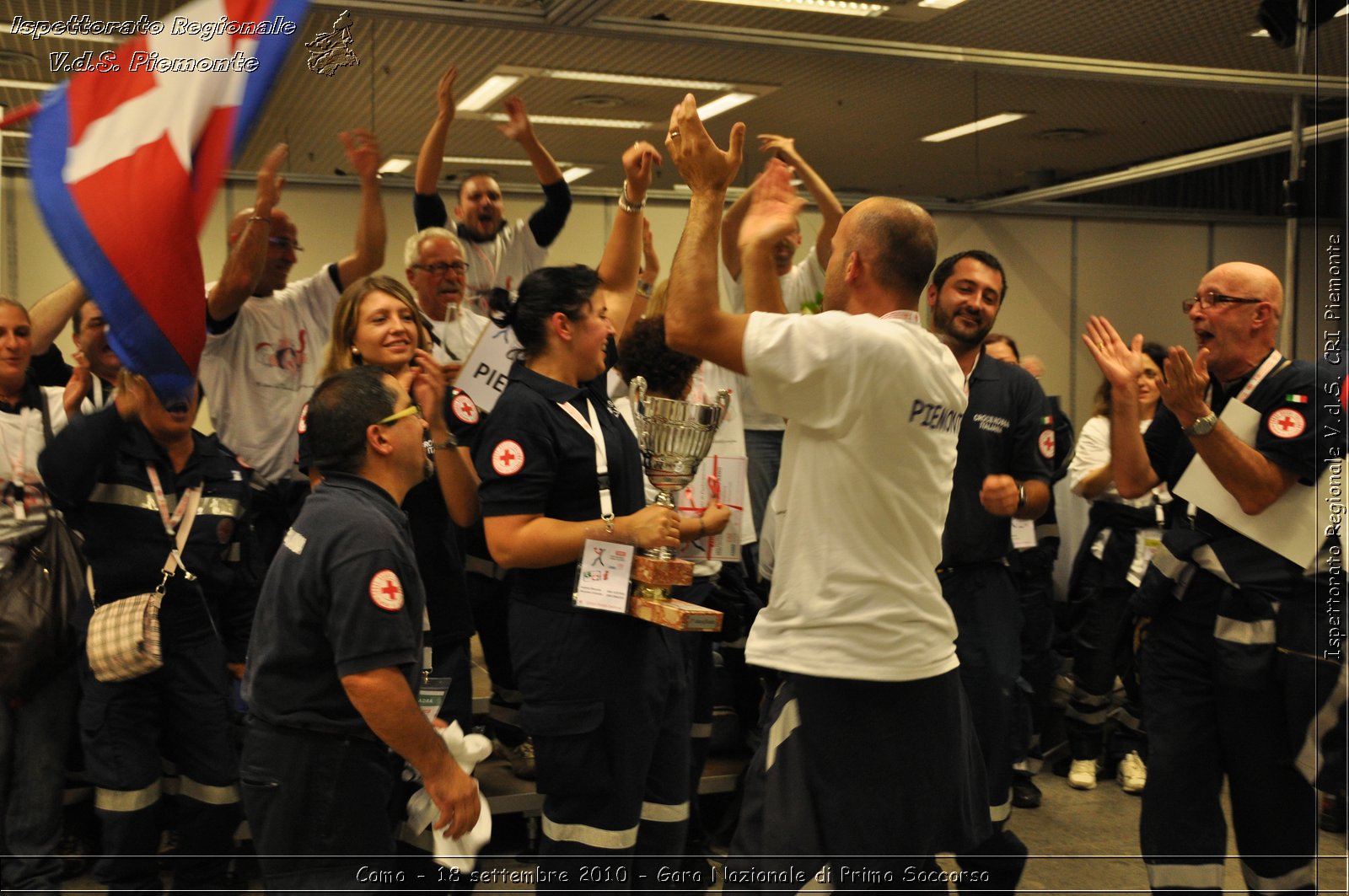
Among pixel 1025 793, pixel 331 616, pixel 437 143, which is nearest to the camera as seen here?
pixel 331 616

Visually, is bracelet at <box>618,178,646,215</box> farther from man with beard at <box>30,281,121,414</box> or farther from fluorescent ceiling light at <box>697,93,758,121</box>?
fluorescent ceiling light at <box>697,93,758,121</box>

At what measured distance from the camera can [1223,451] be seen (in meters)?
2.98

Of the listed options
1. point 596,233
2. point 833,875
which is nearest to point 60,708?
point 833,875

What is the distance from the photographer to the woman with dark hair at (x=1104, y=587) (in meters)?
5.05

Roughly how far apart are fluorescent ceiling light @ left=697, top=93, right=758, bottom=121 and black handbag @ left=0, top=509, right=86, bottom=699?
449 centimetres

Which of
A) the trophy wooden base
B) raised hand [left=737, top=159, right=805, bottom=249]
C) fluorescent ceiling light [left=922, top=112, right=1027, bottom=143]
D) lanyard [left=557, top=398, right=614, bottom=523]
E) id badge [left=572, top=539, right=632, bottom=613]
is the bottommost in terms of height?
the trophy wooden base

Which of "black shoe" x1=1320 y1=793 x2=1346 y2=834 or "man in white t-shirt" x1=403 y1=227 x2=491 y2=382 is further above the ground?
"man in white t-shirt" x1=403 y1=227 x2=491 y2=382

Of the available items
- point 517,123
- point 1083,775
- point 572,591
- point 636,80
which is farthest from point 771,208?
point 636,80

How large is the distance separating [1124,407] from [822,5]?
9.06 feet

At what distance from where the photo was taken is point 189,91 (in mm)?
2582

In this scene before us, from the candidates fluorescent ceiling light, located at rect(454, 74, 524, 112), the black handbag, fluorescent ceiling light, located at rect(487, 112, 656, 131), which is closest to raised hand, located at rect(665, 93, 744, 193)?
the black handbag

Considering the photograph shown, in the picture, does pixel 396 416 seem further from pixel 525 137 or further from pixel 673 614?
pixel 525 137

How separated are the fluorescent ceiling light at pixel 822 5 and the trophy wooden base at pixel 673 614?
3341 millimetres

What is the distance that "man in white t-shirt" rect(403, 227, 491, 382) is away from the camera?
4.20 meters
